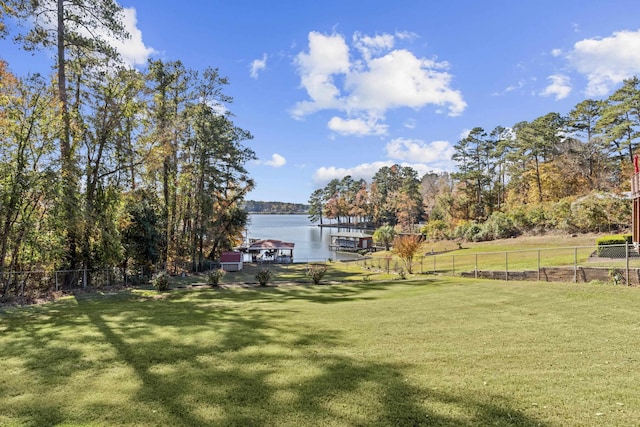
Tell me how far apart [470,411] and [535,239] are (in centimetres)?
3106

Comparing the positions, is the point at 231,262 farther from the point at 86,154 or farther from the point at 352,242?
the point at 352,242

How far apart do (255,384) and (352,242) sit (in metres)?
58.4

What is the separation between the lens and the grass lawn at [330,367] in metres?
3.16

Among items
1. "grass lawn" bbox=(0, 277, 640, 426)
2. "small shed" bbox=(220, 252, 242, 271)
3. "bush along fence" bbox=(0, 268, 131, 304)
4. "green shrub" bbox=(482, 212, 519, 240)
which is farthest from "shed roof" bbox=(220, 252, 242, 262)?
"green shrub" bbox=(482, 212, 519, 240)

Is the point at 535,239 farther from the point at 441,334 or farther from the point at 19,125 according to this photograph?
the point at 19,125

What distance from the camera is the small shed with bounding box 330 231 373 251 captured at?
59844 millimetres

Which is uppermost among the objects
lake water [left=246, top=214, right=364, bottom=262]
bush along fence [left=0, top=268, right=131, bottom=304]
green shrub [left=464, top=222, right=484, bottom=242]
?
green shrub [left=464, top=222, right=484, bottom=242]

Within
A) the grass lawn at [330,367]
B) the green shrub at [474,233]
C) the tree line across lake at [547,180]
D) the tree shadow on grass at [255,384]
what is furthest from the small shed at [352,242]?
the tree shadow on grass at [255,384]

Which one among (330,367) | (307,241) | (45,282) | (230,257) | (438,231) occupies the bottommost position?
(307,241)

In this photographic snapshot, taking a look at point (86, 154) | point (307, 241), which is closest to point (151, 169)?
point (86, 154)

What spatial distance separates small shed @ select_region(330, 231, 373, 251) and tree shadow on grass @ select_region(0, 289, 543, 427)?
2122 inches

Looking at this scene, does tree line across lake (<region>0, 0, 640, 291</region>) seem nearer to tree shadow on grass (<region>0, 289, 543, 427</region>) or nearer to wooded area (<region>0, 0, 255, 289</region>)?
wooded area (<region>0, 0, 255, 289</region>)

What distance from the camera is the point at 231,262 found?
30.2 metres

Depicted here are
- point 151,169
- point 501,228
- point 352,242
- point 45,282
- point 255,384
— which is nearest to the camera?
point 255,384
